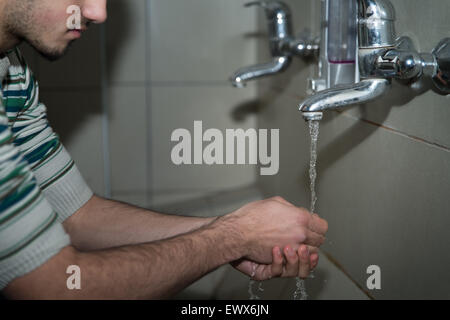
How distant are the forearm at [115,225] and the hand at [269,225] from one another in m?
0.14

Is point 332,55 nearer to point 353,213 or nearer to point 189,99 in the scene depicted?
point 353,213

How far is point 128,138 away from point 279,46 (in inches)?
24.5

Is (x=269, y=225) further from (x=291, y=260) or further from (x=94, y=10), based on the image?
(x=94, y=10)

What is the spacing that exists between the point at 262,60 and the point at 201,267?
80cm

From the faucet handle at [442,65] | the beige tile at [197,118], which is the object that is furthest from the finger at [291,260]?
the beige tile at [197,118]

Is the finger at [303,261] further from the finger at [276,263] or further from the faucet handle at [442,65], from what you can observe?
the faucet handle at [442,65]

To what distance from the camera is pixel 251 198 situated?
143 centimetres

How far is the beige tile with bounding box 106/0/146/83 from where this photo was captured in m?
1.40

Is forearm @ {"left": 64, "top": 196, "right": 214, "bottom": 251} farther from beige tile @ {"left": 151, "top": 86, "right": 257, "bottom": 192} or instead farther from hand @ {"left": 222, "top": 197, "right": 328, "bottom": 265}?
beige tile @ {"left": 151, "top": 86, "right": 257, "bottom": 192}

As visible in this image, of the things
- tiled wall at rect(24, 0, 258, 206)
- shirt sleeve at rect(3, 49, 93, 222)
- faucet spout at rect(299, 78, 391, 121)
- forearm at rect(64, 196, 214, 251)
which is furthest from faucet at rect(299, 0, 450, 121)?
tiled wall at rect(24, 0, 258, 206)

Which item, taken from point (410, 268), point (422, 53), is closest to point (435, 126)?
point (422, 53)

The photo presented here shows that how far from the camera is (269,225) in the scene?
0.73 metres

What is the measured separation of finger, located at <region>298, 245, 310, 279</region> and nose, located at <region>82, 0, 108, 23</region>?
1.43 ft

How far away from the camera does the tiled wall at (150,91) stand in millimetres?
1409
